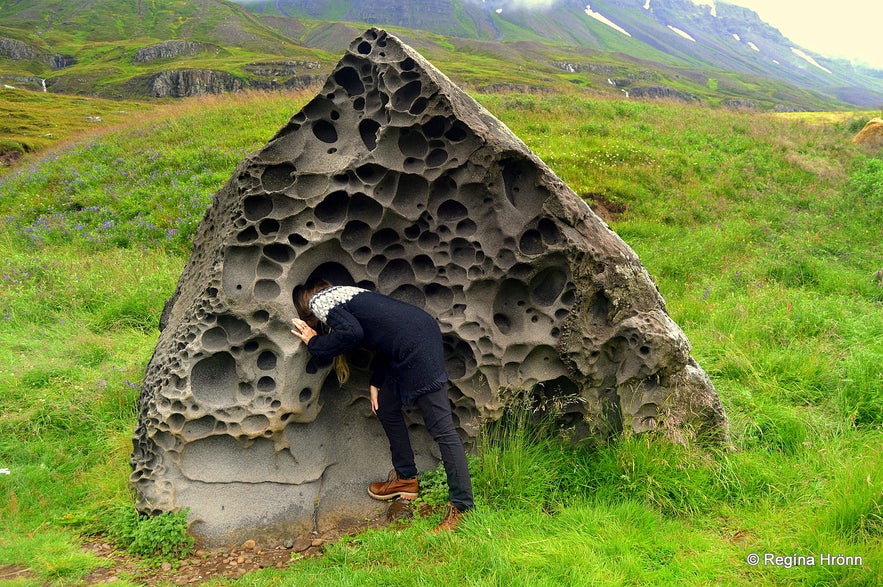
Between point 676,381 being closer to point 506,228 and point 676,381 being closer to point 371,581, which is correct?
point 506,228

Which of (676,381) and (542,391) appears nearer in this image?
(676,381)

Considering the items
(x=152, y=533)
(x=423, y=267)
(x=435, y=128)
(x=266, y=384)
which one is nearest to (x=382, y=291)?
(x=423, y=267)

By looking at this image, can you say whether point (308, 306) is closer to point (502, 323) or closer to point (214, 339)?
point (214, 339)

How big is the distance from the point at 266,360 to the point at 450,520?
7.05 ft

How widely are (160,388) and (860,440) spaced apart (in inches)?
252

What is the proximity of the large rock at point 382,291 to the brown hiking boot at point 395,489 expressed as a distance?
22cm

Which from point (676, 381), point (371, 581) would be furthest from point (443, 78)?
point (371, 581)

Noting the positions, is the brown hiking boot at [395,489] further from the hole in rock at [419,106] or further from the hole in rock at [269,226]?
the hole in rock at [419,106]

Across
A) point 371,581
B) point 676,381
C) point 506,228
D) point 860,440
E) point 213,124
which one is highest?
point 213,124

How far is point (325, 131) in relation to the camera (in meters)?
5.28

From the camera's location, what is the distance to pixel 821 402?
19.1 ft

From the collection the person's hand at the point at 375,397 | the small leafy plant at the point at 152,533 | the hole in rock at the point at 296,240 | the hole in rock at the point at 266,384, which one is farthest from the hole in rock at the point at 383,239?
the small leafy plant at the point at 152,533

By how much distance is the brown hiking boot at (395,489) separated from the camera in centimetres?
477

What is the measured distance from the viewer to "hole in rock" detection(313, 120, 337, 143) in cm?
523
